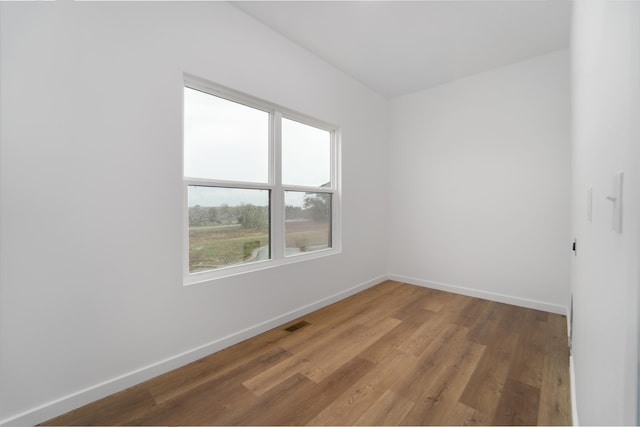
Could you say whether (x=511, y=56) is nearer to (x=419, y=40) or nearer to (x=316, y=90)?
(x=419, y=40)

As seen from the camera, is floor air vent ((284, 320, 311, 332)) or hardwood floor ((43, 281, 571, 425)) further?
floor air vent ((284, 320, 311, 332))

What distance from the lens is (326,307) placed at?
10.4 ft

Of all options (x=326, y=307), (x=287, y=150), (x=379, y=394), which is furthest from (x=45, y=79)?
(x=326, y=307)

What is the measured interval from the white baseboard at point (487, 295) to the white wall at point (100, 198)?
263 centimetres

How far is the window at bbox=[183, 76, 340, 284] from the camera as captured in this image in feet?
7.26

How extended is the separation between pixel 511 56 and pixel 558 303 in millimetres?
2875

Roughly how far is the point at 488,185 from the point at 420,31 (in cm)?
203

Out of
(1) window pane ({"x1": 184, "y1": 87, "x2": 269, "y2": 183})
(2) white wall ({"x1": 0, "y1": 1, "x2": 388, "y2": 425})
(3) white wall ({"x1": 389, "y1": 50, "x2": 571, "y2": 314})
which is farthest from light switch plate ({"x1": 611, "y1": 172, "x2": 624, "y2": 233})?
(3) white wall ({"x1": 389, "y1": 50, "x2": 571, "y2": 314})

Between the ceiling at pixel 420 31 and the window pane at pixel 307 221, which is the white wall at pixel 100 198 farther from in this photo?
the window pane at pixel 307 221

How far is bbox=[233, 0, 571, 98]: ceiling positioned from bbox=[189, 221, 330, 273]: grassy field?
1.98 metres

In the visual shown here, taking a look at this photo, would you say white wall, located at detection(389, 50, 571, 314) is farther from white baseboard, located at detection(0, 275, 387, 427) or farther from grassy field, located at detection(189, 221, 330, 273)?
white baseboard, located at detection(0, 275, 387, 427)

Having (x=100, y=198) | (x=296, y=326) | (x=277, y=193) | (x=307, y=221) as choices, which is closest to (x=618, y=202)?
(x=100, y=198)

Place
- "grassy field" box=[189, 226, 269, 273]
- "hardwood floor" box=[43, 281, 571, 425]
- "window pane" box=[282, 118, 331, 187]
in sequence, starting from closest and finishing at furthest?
1. "hardwood floor" box=[43, 281, 571, 425]
2. "grassy field" box=[189, 226, 269, 273]
3. "window pane" box=[282, 118, 331, 187]

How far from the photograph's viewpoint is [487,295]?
3443 mm
